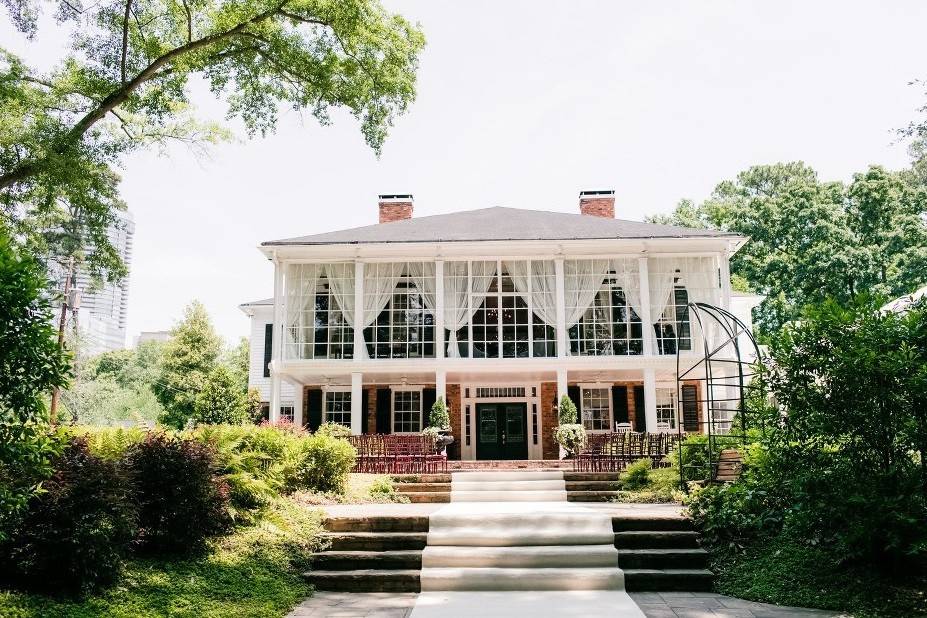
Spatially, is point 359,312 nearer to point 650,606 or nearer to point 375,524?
point 375,524

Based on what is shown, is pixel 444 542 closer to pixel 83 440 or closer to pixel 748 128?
pixel 83 440

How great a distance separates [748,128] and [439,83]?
33.5 feet

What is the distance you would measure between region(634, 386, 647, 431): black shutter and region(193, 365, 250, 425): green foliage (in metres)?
15.0

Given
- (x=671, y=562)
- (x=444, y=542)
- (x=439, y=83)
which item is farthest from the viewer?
(x=439, y=83)

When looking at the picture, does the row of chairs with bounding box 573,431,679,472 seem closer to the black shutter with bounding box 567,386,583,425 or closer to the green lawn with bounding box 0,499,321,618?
the black shutter with bounding box 567,386,583,425

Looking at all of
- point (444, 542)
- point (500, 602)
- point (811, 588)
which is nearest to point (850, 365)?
point (811, 588)

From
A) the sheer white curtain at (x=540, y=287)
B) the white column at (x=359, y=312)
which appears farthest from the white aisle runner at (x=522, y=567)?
the sheer white curtain at (x=540, y=287)

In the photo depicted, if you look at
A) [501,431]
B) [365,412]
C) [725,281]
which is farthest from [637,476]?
[365,412]

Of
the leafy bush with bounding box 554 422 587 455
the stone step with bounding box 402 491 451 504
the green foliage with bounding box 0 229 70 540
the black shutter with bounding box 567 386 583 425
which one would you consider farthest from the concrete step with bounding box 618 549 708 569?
the black shutter with bounding box 567 386 583 425

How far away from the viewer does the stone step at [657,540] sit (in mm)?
8125

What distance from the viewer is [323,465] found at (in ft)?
38.5

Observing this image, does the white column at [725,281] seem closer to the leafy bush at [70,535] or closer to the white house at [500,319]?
the white house at [500,319]

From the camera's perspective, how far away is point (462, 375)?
65.9 feet

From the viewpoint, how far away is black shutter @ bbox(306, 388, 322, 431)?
2125cm
